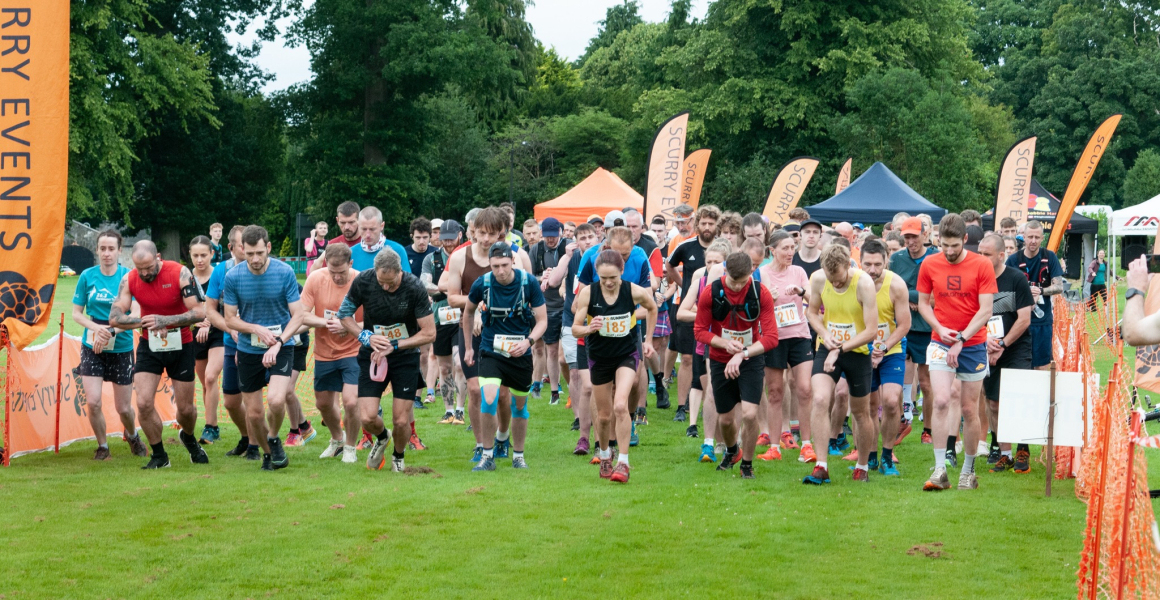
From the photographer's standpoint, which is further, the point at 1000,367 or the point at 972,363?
the point at 1000,367

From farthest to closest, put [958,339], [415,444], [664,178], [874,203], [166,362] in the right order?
[874,203]
[664,178]
[415,444]
[166,362]
[958,339]

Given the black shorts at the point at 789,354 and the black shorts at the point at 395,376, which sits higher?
the black shorts at the point at 789,354

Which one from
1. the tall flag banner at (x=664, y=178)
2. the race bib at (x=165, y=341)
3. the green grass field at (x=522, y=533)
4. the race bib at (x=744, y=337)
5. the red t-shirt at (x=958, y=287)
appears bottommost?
the green grass field at (x=522, y=533)

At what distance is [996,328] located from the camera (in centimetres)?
852

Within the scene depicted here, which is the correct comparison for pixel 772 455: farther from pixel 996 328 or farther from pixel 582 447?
pixel 996 328

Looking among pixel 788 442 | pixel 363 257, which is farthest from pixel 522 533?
pixel 363 257

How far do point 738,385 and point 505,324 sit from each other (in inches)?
72.6

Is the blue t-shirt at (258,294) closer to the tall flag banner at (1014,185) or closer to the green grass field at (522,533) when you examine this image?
the green grass field at (522,533)

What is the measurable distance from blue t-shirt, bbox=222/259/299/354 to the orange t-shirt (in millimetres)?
153

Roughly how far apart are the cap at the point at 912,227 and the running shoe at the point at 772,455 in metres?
2.18

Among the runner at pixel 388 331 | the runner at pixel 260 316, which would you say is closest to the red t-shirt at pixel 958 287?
the runner at pixel 388 331

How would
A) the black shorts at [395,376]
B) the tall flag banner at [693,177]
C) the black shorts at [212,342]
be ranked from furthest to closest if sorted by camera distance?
1. the tall flag banner at [693,177]
2. the black shorts at [212,342]
3. the black shorts at [395,376]

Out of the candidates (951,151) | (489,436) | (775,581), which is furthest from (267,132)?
(775,581)

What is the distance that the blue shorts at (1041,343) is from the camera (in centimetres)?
955
